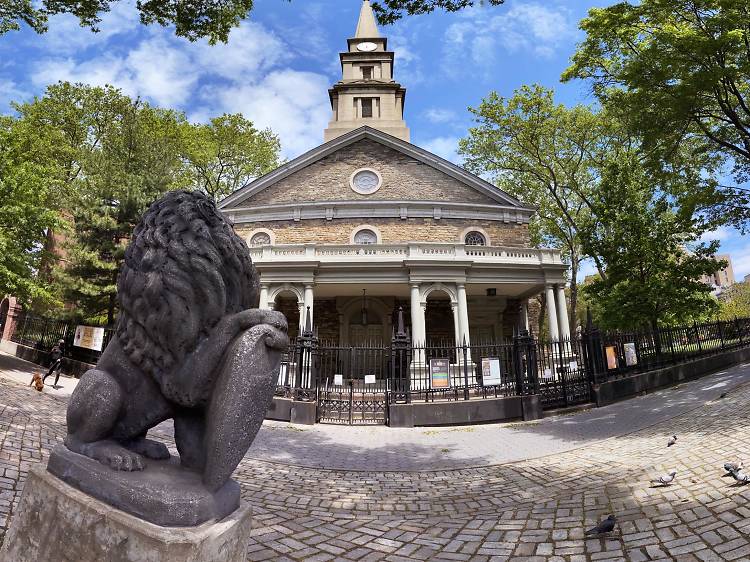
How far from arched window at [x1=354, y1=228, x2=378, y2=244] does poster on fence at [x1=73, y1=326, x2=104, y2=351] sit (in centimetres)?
1233

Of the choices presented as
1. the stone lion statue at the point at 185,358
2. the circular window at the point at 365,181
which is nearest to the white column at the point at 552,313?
the circular window at the point at 365,181

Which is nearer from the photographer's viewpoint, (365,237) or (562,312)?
(562,312)

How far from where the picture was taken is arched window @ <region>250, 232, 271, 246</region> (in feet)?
71.4

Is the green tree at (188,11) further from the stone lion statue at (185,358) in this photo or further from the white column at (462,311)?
the white column at (462,311)

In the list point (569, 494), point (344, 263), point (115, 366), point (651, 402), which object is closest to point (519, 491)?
point (569, 494)

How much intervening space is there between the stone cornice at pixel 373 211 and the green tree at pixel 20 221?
9.14 metres

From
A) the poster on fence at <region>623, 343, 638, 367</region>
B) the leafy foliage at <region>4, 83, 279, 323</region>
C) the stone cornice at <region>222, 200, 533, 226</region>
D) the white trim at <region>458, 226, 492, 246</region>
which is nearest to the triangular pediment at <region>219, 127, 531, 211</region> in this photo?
the stone cornice at <region>222, 200, 533, 226</region>

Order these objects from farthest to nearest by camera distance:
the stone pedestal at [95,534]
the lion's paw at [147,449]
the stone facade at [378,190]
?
the stone facade at [378,190], the lion's paw at [147,449], the stone pedestal at [95,534]

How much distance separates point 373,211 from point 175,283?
790 inches

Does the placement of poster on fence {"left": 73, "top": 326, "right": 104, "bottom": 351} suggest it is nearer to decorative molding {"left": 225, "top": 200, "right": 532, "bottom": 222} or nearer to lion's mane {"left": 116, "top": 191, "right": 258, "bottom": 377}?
decorative molding {"left": 225, "top": 200, "right": 532, "bottom": 222}

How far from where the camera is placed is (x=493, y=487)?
5043 mm

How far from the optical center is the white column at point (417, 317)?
16711mm

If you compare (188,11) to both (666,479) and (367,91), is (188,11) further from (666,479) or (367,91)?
(367,91)

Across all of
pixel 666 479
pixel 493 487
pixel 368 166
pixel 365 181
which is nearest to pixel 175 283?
pixel 493 487
